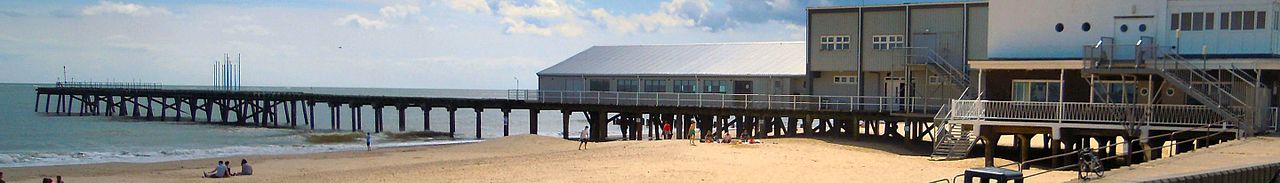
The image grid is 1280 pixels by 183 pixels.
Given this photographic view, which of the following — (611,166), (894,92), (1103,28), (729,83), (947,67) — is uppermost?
(1103,28)

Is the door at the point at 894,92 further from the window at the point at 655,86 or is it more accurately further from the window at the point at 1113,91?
the window at the point at 655,86

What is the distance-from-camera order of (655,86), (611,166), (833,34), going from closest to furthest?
(611,166), (833,34), (655,86)

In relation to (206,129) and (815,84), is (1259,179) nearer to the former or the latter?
(815,84)

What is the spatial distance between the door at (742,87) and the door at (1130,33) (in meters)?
13.0

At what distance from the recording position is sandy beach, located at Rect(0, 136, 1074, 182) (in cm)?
2308

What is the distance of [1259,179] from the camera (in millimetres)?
13492

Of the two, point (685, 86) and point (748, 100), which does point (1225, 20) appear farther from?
point (685, 86)

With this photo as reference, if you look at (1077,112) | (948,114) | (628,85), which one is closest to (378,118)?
(628,85)

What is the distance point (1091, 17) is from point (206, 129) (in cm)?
4380

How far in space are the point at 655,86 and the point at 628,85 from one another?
3.63 ft

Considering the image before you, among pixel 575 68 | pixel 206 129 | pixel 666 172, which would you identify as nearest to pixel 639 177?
pixel 666 172

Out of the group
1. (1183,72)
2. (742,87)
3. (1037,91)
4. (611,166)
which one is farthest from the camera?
(742,87)

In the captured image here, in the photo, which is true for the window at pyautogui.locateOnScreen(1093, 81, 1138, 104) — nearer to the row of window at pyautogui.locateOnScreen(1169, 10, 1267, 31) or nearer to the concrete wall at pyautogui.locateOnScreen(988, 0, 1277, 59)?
the concrete wall at pyautogui.locateOnScreen(988, 0, 1277, 59)

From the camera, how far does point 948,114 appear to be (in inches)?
1091
